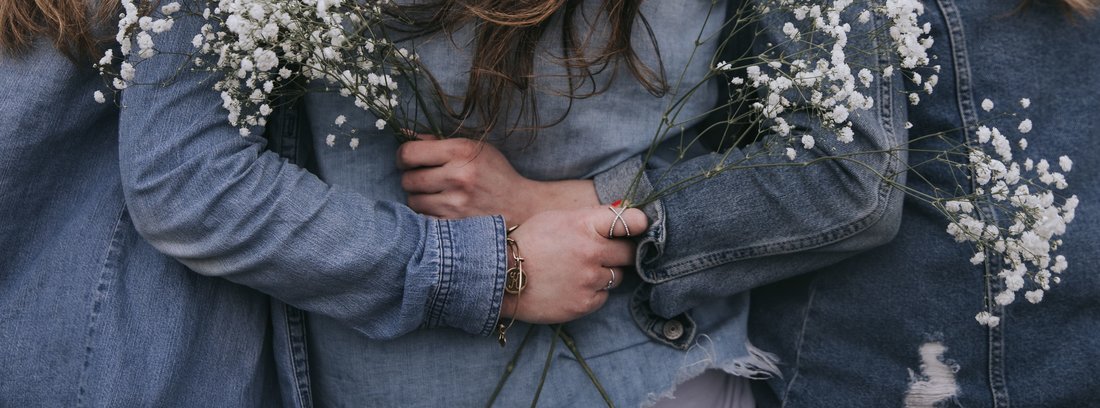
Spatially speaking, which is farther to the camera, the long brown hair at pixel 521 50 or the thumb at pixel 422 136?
the thumb at pixel 422 136

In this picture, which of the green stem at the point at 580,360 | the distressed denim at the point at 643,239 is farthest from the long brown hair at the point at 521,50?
the green stem at the point at 580,360

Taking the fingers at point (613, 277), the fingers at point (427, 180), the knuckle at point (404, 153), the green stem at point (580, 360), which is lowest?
the green stem at point (580, 360)

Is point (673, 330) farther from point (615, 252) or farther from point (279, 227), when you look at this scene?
point (279, 227)

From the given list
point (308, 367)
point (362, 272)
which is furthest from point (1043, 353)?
point (308, 367)

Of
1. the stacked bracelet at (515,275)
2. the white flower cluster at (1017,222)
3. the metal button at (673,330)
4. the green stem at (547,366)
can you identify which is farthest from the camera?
the metal button at (673,330)

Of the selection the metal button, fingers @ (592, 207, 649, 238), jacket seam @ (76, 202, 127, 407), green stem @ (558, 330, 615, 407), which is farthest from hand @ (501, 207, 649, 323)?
jacket seam @ (76, 202, 127, 407)

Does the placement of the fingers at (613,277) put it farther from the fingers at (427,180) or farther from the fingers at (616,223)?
the fingers at (427,180)

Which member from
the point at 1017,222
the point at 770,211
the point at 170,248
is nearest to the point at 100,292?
the point at 170,248

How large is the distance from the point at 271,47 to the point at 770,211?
0.90m

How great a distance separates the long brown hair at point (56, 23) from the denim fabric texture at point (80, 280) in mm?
24

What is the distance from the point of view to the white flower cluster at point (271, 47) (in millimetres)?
1203

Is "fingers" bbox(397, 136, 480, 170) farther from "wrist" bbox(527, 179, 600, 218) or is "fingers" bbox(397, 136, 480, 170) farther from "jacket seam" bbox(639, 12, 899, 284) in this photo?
"jacket seam" bbox(639, 12, 899, 284)

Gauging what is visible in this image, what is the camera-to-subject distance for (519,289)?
1.46m

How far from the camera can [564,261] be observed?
1475mm
